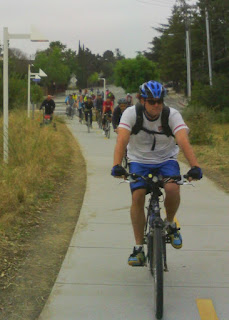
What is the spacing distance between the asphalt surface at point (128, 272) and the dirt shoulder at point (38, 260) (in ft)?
0.43

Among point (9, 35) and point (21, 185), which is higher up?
point (9, 35)

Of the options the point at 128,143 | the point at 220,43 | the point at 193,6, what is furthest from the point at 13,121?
the point at 220,43

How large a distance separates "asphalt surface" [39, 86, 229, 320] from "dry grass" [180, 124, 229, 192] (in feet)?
9.95

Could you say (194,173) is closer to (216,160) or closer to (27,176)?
(27,176)

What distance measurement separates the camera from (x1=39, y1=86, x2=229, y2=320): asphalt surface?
4.77 m

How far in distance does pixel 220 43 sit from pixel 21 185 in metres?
53.0

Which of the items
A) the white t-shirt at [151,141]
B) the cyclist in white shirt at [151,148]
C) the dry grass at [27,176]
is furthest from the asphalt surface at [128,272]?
the white t-shirt at [151,141]

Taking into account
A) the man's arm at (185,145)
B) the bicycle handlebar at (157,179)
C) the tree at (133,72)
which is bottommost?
the bicycle handlebar at (157,179)

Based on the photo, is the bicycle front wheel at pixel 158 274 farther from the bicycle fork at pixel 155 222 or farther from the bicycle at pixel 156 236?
the bicycle fork at pixel 155 222

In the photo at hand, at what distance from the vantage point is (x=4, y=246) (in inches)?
256

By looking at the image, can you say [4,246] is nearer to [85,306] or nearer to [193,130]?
[85,306]

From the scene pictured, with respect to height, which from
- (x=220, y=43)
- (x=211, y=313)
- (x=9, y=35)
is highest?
(x=220, y=43)

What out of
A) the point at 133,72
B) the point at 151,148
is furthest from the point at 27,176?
the point at 133,72

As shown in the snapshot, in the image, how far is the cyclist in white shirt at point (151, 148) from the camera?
5.04 meters
